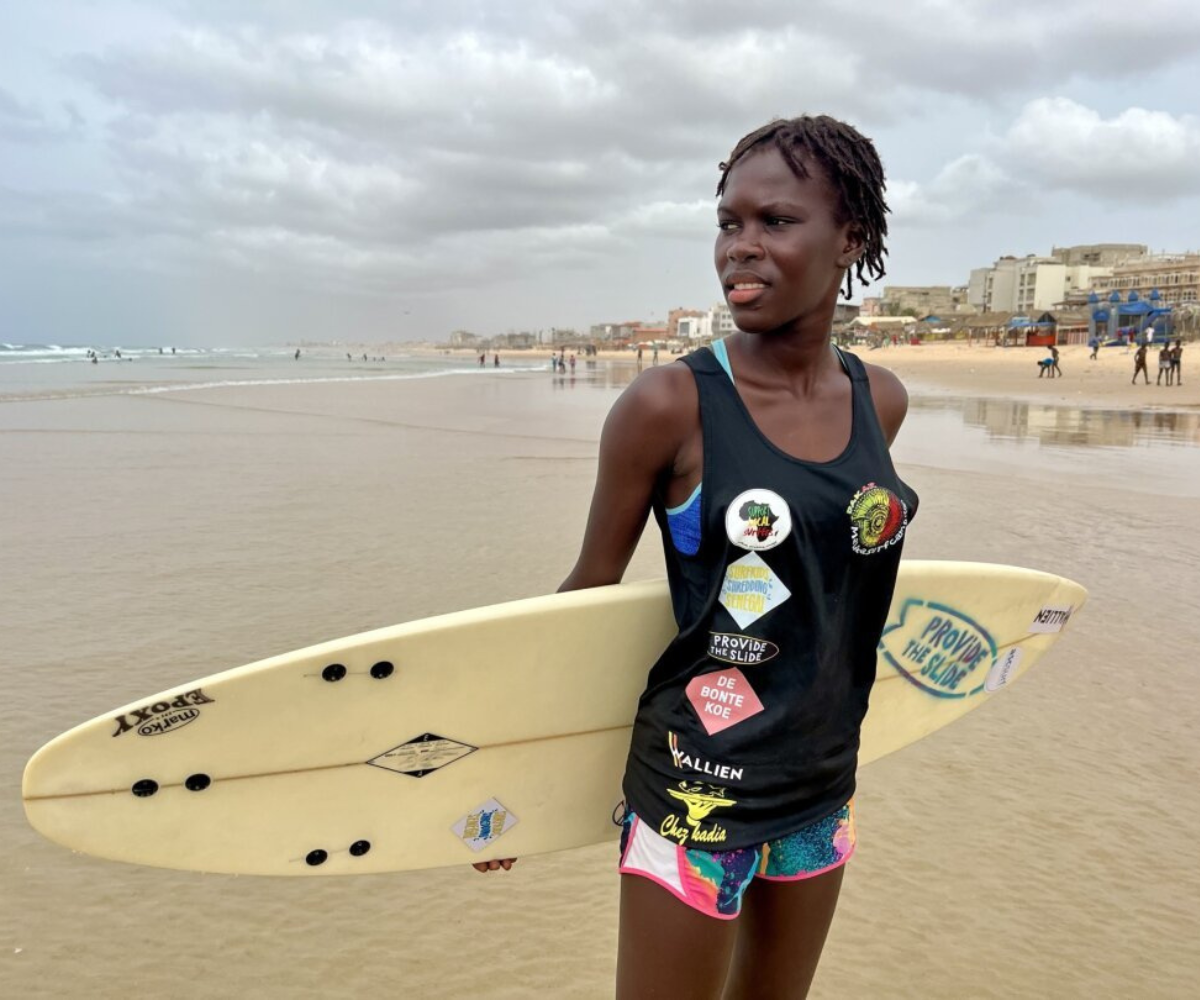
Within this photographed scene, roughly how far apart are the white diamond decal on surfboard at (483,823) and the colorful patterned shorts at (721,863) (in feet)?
1.46

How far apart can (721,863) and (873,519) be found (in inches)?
22.2

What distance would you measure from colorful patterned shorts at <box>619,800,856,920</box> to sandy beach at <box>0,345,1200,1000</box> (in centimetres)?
95

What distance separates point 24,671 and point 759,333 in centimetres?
365

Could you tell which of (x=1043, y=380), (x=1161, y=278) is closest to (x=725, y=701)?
(x=1043, y=380)

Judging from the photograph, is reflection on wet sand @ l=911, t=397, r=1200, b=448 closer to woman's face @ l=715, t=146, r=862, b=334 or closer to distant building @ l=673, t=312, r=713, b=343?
woman's face @ l=715, t=146, r=862, b=334

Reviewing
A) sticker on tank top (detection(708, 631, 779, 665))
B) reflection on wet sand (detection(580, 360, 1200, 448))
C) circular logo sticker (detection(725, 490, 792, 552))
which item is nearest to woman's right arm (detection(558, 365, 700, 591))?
circular logo sticker (detection(725, 490, 792, 552))

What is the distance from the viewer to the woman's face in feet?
4.32

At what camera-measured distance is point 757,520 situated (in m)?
1.22

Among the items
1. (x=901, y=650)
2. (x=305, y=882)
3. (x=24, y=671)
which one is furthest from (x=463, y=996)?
(x=24, y=671)

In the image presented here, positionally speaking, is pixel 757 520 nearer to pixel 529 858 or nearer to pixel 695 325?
pixel 529 858

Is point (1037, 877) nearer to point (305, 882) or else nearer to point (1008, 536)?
point (305, 882)

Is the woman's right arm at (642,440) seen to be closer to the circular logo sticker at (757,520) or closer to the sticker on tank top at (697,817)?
the circular logo sticker at (757,520)

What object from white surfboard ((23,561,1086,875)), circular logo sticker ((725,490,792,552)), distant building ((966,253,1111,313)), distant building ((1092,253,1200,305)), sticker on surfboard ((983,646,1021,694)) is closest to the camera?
circular logo sticker ((725,490,792,552))

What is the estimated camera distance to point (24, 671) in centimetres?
363
